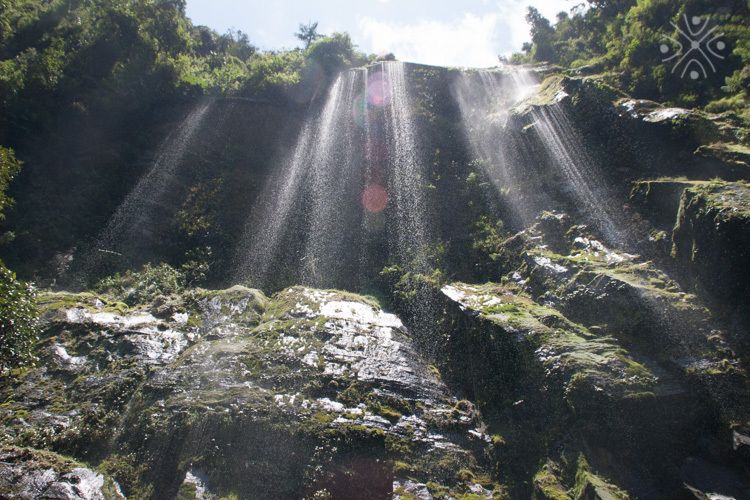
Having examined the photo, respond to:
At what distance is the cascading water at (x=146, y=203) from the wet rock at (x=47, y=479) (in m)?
7.10

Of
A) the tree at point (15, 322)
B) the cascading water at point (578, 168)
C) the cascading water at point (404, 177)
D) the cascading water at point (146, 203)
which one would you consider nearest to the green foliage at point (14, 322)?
the tree at point (15, 322)

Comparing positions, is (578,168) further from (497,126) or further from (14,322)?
(14,322)

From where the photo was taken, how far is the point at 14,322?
640 cm

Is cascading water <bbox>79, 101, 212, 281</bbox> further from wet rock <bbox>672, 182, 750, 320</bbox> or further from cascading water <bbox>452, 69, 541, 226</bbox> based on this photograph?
wet rock <bbox>672, 182, 750, 320</bbox>

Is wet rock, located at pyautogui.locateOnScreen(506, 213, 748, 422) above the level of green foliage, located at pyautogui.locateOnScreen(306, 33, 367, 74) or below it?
below

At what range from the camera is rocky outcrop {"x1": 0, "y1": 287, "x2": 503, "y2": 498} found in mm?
5770

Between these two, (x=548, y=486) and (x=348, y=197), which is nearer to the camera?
(x=548, y=486)

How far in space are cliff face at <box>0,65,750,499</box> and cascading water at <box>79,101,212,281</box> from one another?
787 millimetres

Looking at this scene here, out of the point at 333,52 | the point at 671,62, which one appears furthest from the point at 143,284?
the point at 671,62

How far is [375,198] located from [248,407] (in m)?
9.99

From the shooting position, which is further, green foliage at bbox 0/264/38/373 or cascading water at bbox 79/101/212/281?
cascading water at bbox 79/101/212/281

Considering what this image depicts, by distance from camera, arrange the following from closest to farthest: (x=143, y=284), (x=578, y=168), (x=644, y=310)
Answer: (x=644, y=310), (x=143, y=284), (x=578, y=168)

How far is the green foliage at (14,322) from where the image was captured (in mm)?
6301

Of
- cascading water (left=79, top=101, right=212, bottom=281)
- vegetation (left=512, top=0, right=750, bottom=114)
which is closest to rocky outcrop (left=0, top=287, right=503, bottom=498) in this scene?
cascading water (left=79, top=101, right=212, bottom=281)
